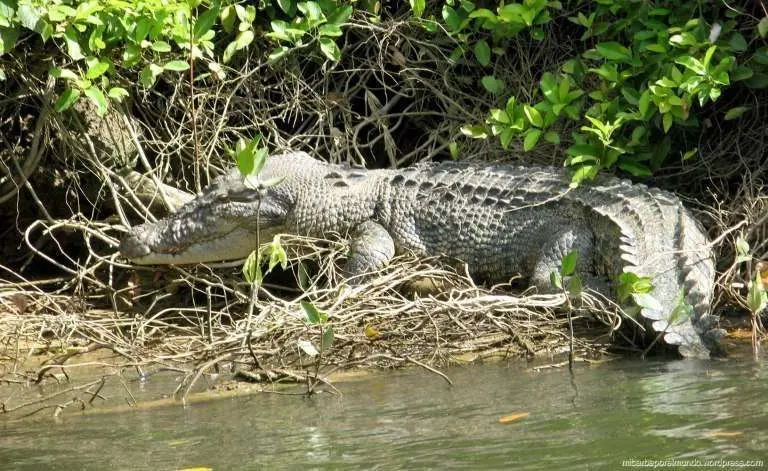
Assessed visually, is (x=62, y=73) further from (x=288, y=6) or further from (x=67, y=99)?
(x=288, y=6)

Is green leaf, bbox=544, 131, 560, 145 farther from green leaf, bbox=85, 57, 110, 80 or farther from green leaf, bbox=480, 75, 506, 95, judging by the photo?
green leaf, bbox=85, 57, 110, 80

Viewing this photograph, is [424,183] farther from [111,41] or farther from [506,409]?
[506,409]

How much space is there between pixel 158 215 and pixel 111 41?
3.94 ft

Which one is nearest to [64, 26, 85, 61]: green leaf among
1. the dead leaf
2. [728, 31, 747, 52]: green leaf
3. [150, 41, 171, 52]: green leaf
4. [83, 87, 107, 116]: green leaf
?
[83, 87, 107, 116]: green leaf

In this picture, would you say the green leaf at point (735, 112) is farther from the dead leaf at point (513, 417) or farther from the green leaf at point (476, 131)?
the dead leaf at point (513, 417)

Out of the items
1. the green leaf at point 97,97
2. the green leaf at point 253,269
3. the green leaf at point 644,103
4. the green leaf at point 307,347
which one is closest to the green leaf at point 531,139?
the green leaf at point 644,103

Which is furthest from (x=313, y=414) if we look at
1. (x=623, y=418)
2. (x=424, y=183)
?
(x=424, y=183)

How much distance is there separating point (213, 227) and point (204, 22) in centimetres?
107

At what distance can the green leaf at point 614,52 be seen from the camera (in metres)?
5.86

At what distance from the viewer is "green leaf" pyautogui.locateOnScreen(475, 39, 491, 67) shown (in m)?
6.60

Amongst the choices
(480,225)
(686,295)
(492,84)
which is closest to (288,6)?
(492,84)

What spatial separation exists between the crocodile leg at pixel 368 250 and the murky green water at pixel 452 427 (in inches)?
43.0

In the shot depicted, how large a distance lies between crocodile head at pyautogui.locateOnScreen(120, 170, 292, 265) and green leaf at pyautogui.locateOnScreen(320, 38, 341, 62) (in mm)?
871

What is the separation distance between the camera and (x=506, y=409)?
4008 mm
